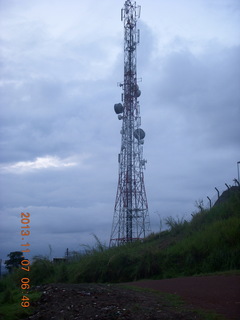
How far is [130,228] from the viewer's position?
24281 mm

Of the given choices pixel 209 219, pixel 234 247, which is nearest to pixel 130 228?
pixel 209 219

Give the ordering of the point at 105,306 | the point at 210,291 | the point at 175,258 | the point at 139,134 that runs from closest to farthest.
A: the point at 105,306
the point at 210,291
the point at 175,258
the point at 139,134

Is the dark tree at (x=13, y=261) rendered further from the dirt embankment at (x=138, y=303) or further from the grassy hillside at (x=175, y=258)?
the dirt embankment at (x=138, y=303)

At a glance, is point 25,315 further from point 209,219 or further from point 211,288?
point 209,219

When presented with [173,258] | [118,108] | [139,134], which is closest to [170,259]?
[173,258]

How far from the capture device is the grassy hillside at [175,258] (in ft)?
43.5

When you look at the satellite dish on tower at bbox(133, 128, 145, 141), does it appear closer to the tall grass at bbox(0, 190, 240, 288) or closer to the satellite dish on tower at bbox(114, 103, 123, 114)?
the satellite dish on tower at bbox(114, 103, 123, 114)

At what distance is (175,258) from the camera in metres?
14.5

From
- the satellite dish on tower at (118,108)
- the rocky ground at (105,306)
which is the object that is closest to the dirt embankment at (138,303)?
the rocky ground at (105,306)

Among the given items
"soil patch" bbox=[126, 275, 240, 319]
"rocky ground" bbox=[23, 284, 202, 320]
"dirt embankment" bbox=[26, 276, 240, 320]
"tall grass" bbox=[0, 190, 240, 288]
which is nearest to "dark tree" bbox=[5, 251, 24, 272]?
"tall grass" bbox=[0, 190, 240, 288]

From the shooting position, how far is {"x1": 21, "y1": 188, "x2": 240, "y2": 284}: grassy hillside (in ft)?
43.5

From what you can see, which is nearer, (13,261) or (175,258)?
(175,258)

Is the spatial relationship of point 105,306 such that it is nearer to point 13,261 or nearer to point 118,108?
point 13,261

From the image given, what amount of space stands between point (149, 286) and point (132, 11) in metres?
21.6
